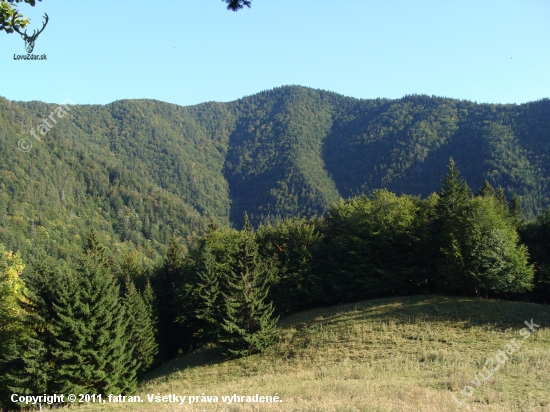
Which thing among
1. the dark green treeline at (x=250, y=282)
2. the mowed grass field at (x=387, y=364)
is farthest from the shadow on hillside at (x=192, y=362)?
the dark green treeline at (x=250, y=282)

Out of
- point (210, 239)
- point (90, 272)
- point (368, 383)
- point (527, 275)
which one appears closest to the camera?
point (368, 383)

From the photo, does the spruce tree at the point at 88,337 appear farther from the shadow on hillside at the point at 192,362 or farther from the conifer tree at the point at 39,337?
the shadow on hillside at the point at 192,362

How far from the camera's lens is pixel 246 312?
39281 mm

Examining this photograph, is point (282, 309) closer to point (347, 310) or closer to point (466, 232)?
point (347, 310)

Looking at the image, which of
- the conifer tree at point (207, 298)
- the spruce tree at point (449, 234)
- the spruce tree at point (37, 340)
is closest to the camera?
the spruce tree at point (37, 340)

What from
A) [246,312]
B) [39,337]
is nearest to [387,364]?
[246,312]

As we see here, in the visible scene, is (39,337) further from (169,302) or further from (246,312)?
(169,302)

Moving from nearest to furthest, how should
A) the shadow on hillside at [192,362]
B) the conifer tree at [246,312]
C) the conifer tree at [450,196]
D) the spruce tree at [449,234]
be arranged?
the conifer tree at [246,312] → the shadow on hillside at [192,362] → the spruce tree at [449,234] → the conifer tree at [450,196]

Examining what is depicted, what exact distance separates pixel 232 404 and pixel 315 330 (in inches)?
962

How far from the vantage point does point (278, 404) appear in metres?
14.2

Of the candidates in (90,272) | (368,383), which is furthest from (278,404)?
(90,272)

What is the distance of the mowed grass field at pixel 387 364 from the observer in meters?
14.3

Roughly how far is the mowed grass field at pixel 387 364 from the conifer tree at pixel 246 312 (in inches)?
63.6

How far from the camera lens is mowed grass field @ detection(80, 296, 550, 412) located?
14.3 m
